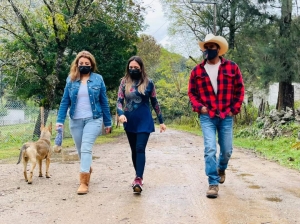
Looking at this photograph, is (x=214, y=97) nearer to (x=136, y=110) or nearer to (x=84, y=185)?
(x=136, y=110)

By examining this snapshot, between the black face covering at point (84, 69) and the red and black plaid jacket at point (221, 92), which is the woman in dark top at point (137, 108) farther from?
the red and black plaid jacket at point (221, 92)

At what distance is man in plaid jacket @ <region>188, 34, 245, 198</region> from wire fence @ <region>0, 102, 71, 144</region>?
1168 centimetres

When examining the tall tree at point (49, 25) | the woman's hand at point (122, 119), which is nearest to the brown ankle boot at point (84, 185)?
the woman's hand at point (122, 119)

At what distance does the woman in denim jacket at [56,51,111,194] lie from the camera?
5.66 metres

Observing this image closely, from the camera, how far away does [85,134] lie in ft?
18.6

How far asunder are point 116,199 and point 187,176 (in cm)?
214

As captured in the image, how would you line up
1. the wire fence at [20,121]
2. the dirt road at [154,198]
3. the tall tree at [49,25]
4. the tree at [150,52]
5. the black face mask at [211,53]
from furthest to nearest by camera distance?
the tree at [150,52], the wire fence at [20,121], the tall tree at [49,25], the black face mask at [211,53], the dirt road at [154,198]

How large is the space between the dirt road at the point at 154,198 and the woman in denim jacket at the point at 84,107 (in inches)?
22.9

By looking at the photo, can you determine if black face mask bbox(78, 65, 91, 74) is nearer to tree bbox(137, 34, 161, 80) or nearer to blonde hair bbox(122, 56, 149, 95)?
blonde hair bbox(122, 56, 149, 95)

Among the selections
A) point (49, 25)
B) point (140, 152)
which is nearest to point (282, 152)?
point (140, 152)

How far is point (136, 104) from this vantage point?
5684mm

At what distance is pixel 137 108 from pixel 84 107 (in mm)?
790

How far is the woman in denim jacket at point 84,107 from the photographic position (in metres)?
5.66

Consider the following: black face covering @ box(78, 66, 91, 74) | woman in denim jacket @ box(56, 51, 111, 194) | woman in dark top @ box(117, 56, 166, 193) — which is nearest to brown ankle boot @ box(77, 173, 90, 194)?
woman in denim jacket @ box(56, 51, 111, 194)
